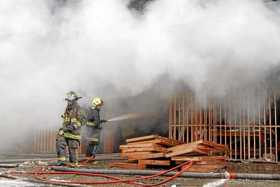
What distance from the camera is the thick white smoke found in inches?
340

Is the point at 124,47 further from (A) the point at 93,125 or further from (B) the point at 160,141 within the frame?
(B) the point at 160,141

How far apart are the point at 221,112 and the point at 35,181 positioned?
5.26 metres

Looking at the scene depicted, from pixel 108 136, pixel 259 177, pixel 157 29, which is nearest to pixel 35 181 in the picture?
pixel 259 177

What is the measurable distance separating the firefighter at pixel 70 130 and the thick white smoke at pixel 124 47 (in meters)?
1.29

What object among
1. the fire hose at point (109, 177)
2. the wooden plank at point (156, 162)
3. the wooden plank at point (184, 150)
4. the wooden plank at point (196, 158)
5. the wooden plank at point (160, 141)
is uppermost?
the wooden plank at point (160, 141)

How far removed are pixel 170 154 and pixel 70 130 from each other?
2.18 metres

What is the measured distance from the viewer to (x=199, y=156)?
851 centimetres

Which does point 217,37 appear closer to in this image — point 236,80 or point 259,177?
point 236,80

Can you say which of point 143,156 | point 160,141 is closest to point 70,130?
point 143,156

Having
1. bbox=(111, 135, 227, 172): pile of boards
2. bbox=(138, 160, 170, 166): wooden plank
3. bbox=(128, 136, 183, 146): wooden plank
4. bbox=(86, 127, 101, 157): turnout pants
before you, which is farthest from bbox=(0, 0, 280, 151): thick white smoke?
bbox=(138, 160, 170, 166): wooden plank

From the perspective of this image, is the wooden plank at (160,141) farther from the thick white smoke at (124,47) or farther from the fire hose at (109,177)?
the thick white smoke at (124,47)

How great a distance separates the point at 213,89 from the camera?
33.3 feet

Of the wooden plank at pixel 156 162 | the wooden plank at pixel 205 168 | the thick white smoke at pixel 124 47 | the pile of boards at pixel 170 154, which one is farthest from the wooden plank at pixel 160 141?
the thick white smoke at pixel 124 47

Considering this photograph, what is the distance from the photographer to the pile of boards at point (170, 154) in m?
8.34
